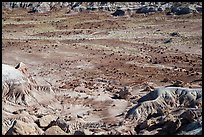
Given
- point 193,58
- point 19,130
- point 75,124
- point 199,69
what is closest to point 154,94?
point 75,124

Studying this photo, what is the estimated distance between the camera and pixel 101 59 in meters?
41.4

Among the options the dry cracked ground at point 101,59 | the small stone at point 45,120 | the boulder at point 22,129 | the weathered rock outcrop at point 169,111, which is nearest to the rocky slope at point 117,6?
the dry cracked ground at point 101,59

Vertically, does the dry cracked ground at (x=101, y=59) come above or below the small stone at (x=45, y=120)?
below

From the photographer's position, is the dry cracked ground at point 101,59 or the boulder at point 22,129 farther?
the dry cracked ground at point 101,59

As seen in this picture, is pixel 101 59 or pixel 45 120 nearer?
pixel 45 120

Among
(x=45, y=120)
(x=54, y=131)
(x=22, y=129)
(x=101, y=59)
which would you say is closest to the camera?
(x=22, y=129)

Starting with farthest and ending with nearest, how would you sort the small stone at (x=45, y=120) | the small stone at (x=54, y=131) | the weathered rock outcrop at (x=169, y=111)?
the small stone at (x=45, y=120) → the small stone at (x=54, y=131) → the weathered rock outcrop at (x=169, y=111)

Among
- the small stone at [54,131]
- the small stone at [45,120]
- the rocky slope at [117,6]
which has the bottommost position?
the rocky slope at [117,6]

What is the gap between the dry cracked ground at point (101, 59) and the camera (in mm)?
26341

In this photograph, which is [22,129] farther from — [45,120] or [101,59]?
[101,59]

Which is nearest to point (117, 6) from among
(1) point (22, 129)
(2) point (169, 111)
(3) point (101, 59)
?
(3) point (101, 59)

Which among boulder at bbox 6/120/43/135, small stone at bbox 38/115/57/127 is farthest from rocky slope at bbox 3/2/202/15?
boulder at bbox 6/120/43/135

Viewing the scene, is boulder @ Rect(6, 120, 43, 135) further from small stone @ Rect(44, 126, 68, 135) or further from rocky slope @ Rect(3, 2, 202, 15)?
rocky slope @ Rect(3, 2, 202, 15)

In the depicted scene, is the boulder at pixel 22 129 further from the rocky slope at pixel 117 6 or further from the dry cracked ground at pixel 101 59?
the rocky slope at pixel 117 6
